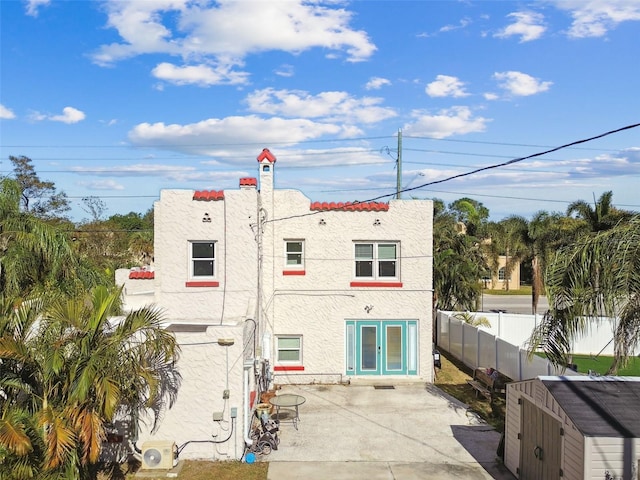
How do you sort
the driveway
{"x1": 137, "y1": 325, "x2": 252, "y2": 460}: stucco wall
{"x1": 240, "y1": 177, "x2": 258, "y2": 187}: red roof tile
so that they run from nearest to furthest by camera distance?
the driveway
{"x1": 137, "y1": 325, "x2": 252, "y2": 460}: stucco wall
{"x1": 240, "y1": 177, "x2": 258, "y2": 187}: red roof tile

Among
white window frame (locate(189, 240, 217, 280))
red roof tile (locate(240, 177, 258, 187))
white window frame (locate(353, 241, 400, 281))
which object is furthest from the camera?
white window frame (locate(353, 241, 400, 281))

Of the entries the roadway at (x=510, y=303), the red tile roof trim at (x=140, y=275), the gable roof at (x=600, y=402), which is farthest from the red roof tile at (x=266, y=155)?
the roadway at (x=510, y=303)

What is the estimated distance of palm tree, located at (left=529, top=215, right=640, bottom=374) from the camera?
986 cm

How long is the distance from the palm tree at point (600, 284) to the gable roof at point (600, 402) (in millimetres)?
849

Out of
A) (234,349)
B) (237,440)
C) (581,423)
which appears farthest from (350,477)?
(581,423)

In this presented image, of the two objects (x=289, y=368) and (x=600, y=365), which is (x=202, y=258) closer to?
(x=289, y=368)

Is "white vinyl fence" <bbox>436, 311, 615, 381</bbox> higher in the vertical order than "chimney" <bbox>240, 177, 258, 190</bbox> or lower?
lower

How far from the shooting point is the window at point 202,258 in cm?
1775

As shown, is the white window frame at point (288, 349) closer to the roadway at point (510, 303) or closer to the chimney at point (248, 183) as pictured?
the chimney at point (248, 183)

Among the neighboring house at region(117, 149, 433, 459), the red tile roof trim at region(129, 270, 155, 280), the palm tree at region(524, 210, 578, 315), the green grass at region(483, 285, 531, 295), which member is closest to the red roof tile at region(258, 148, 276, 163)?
the neighboring house at region(117, 149, 433, 459)

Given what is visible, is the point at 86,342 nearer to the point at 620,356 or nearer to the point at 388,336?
the point at 620,356

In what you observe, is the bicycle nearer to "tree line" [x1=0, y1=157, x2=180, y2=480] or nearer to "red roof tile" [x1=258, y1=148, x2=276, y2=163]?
"tree line" [x1=0, y1=157, x2=180, y2=480]

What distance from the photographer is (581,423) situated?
911 cm

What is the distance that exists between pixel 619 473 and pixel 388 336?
10.9m
